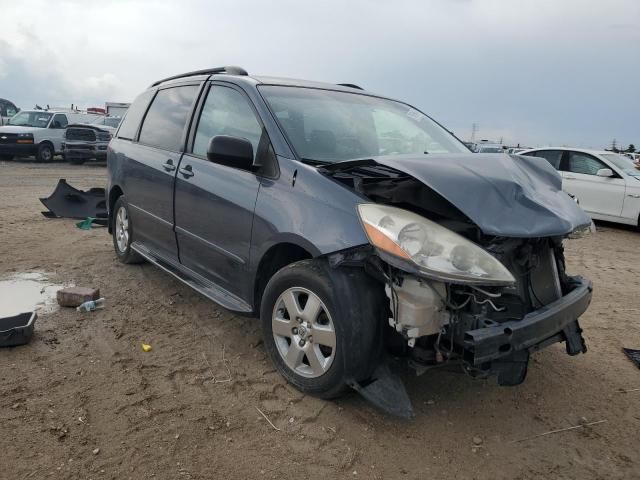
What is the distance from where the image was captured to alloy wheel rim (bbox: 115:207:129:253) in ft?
17.4

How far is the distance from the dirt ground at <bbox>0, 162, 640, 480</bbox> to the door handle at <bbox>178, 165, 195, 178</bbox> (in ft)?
3.68

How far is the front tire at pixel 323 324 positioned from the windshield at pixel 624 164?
29.8 feet

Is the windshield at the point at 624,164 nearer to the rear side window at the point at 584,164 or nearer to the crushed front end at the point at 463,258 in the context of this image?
the rear side window at the point at 584,164

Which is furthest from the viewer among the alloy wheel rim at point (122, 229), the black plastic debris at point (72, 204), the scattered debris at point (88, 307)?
the black plastic debris at point (72, 204)

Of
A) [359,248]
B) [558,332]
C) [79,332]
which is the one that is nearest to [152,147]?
[79,332]

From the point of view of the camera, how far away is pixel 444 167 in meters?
2.71

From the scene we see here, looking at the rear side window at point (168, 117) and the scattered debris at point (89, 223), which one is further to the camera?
the scattered debris at point (89, 223)

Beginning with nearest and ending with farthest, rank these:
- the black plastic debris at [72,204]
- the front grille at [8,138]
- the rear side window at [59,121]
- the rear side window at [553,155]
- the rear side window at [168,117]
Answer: the rear side window at [168,117] < the black plastic debris at [72,204] < the rear side window at [553,155] < the front grille at [8,138] < the rear side window at [59,121]

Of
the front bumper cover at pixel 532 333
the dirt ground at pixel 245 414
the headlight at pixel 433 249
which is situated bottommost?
the dirt ground at pixel 245 414

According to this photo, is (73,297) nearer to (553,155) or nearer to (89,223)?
(89,223)

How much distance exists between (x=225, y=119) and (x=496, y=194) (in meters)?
2.12

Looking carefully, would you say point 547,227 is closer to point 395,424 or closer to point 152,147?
point 395,424

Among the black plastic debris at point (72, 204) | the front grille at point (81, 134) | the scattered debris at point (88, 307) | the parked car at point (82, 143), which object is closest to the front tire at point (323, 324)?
the scattered debris at point (88, 307)

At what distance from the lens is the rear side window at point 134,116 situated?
5.21 m
